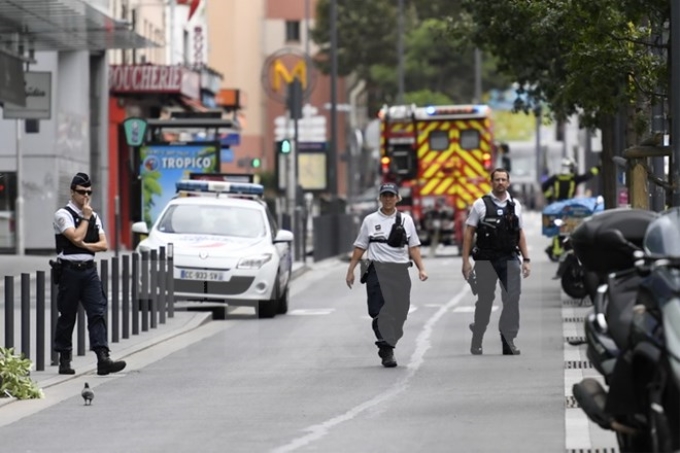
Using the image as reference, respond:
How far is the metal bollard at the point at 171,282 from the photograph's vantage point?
86.5 ft

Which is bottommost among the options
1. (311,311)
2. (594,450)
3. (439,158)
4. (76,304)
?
(311,311)

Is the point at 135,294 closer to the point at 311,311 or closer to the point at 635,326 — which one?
the point at 311,311

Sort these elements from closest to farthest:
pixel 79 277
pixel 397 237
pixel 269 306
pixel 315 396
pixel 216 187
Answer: pixel 315 396, pixel 79 277, pixel 397 237, pixel 269 306, pixel 216 187

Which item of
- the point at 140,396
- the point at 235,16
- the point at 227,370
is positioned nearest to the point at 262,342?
the point at 227,370

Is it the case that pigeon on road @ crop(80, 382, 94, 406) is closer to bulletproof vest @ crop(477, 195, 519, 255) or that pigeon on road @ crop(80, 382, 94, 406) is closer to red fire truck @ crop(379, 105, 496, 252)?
bulletproof vest @ crop(477, 195, 519, 255)

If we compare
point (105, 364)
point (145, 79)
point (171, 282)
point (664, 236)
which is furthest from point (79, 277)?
point (145, 79)

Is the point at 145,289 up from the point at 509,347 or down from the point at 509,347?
up

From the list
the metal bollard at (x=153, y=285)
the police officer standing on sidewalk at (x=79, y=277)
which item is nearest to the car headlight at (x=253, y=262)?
the metal bollard at (x=153, y=285)

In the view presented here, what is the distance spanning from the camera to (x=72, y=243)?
19.2 m

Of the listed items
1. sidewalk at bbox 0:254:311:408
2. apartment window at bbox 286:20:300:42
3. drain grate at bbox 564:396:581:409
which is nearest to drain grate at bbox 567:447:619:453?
drain grate at bbox 564:396:581:409

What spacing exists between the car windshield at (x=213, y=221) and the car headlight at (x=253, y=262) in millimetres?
864

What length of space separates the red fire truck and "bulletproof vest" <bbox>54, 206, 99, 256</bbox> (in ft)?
101

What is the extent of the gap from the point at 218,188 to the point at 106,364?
11380mm

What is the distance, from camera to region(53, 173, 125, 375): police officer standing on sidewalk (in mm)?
19125
